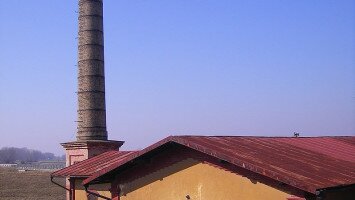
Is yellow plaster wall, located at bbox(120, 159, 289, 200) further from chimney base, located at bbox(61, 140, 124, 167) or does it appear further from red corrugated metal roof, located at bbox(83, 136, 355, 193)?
chimney base, located at bbox(61, 140, 124, 167)

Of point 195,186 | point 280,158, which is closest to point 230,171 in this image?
point 195,186

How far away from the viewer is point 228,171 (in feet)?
27.7

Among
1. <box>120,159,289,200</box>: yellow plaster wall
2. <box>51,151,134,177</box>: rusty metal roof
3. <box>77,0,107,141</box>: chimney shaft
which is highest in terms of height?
<box>77,0,107,141</box>: chimney shaft

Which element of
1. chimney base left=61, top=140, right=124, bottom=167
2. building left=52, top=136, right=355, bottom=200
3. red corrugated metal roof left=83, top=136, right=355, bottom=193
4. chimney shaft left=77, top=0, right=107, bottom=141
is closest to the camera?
red corrugated metal roof left=83, top=136, right=355, bottom=193

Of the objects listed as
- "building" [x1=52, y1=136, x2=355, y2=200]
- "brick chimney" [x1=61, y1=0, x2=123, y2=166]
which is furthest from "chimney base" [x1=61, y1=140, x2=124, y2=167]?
"building" [x1=52, y1=136, x2=355, y2=200]

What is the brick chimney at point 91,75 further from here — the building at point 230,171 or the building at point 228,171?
the building at point 228,171

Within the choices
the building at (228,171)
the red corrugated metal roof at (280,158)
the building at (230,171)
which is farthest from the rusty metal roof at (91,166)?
the red corrugated metal roof at (280,158)

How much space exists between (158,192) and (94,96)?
12107 millimetres

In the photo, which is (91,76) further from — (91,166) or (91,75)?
(91,166)

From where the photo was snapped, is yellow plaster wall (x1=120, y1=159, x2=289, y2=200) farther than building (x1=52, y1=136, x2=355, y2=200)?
Yes

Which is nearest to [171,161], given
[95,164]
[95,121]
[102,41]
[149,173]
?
[149,173]

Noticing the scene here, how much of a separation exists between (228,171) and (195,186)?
92cm

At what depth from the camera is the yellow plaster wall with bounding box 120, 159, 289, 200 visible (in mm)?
8064

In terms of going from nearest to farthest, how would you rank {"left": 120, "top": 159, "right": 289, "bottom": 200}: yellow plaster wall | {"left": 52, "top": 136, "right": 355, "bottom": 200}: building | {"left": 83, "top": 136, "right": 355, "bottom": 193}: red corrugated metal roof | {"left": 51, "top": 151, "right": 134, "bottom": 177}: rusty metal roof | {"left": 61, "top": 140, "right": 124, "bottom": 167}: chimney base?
1. {"left": 83, "top": 136, "right": 355, "bottom": 193}: red corrugated metal roof
2. {"left": 52, "top": 136, "right": 355, "bottom": 200}: building
3. {"left": 120, "top": 159, "right": 289, "bottom": 200}: yellow plaster wall
4. {"left": 51, "top": 151, "right": 134, "bottom": 177}: rusty metal roof
5. {"left": 61, "top": 140, "right": 124, "bottom": 167}: chimney base
